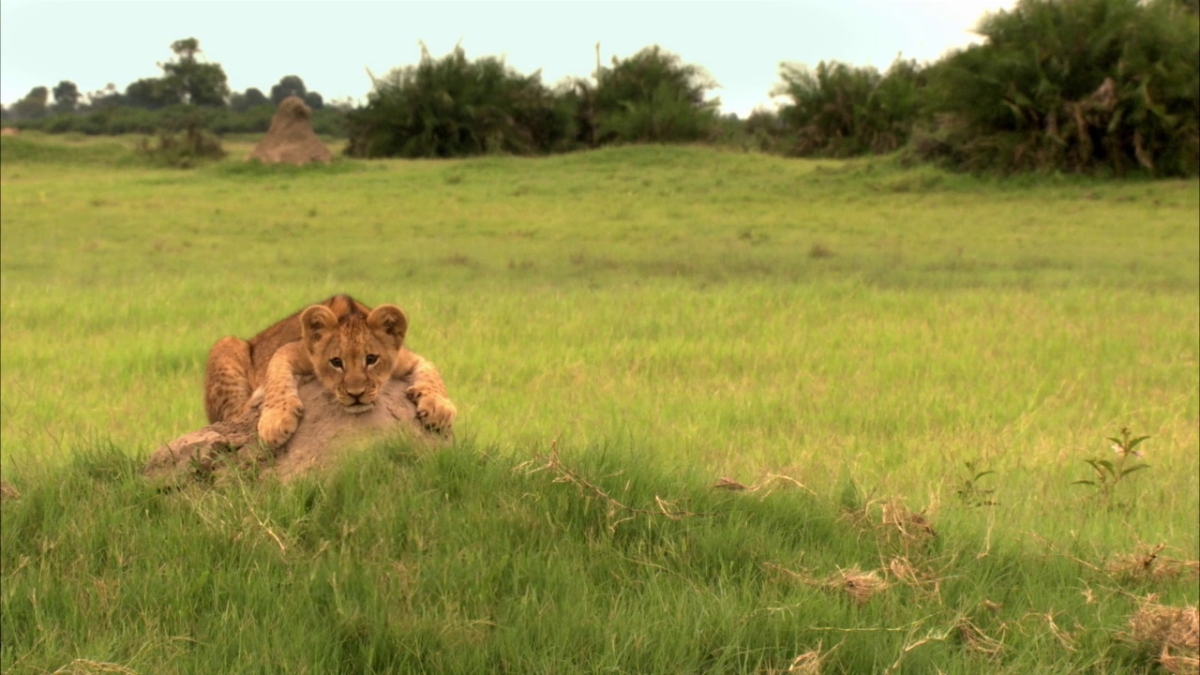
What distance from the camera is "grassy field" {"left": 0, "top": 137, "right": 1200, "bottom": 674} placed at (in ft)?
10.1

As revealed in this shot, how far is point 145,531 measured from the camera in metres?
3.58

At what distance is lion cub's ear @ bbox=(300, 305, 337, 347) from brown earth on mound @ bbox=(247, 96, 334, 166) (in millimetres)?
24039

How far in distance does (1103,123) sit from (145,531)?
19609 millimetres

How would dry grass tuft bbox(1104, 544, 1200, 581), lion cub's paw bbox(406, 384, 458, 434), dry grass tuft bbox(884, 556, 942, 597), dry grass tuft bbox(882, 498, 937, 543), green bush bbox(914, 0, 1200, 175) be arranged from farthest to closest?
green bush bbox(914, 0, 1200, 175) < lion cub's paw bbox(406, 384, 458, 434) < dry grass tuft bbox(1104, 544, 1200, 581) < dry grass tuft bbox(882, 498, 937, 543) < dry grass tuft bbox(884, 556, 942, 597)

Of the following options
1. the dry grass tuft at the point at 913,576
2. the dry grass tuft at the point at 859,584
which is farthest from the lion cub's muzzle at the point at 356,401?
the dry grass tuft at the point at 913,576

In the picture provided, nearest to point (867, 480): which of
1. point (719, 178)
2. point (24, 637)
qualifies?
point (24, 637)

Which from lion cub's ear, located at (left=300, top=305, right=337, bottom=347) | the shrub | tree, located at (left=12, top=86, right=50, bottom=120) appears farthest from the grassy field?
tree, located at (left=12, top=86, right=50, bottom=120)

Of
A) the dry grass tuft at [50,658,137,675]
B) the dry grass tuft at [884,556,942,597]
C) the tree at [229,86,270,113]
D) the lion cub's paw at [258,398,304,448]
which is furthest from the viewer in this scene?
the tree at [229,86,270,113]

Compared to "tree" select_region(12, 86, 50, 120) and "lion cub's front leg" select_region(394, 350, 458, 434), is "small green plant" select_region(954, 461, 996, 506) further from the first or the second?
"tree" select_region(12, 86, 50, 120)

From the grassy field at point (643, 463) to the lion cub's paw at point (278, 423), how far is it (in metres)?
0.31

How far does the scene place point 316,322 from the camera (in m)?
4.20

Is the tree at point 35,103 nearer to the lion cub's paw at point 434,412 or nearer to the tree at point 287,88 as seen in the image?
the tree at point 287,88

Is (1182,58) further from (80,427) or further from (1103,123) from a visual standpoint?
(80,427)

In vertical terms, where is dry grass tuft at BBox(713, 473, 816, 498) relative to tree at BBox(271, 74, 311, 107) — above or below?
below
